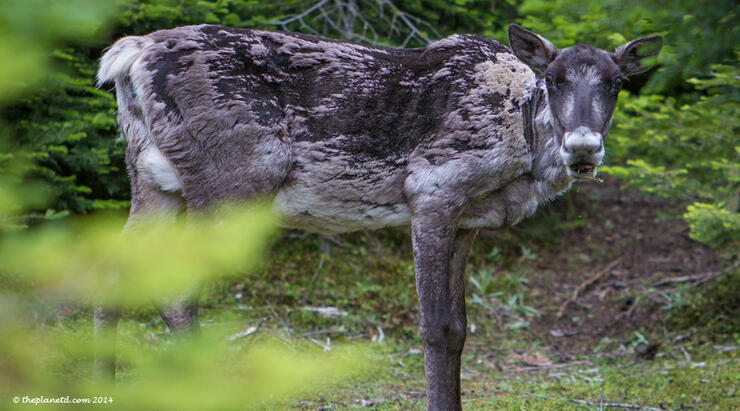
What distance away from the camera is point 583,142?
4.15 metres

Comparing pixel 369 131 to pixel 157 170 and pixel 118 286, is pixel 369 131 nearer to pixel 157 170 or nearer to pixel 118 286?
pixel 157 170

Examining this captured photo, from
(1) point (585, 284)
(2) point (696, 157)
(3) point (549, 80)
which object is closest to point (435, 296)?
(3) point (549, 80)

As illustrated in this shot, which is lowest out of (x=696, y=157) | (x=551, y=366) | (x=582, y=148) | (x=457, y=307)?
(x=551, y=366)

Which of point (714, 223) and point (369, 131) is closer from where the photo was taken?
point (369, 131)

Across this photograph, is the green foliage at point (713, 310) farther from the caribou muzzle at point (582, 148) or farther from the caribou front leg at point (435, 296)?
the caribou muzzle at point (582, 148)

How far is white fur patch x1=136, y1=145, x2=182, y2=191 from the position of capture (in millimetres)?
4883

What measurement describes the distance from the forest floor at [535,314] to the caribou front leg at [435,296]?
69cm

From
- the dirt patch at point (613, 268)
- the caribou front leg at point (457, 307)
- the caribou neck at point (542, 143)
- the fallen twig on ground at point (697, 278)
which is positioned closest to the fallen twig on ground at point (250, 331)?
the caribou front leg at point (457, 307)

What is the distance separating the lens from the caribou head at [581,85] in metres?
4.24

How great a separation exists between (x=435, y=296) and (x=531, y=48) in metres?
1.93

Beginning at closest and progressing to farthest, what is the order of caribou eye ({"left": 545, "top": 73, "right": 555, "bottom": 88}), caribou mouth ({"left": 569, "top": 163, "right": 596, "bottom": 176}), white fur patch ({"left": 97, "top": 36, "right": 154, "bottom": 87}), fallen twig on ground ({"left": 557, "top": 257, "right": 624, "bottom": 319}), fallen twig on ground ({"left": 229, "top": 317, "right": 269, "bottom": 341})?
1. caribou mouth ({"left": 569, "top": 163, "right": 596, "bottom": 176})
2. caribou eye ({"left": 545, "top": 73, "right": 555, "bottom": 88})
3. white fur patch ({"left": 97, "top": 36, "right": 154, "bottom": 87})
4. fallen twig on ground ({"left": 229, "top": 317, "right": 269, "bottom": 341})
5. fallen twig on ground ({"left": 557, "top": 257, "right": 624, "bottom": 319})

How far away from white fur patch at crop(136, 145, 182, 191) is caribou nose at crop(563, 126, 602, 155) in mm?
2752

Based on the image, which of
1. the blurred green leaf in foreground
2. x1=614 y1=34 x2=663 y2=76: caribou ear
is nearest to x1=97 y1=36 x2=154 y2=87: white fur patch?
the blurred green leaf in foreground

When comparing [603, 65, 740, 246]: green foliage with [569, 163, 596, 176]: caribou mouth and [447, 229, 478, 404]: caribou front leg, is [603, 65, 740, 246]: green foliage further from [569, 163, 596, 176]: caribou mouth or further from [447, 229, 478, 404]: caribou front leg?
[569, 163, 596, 176]: caribou mouth
